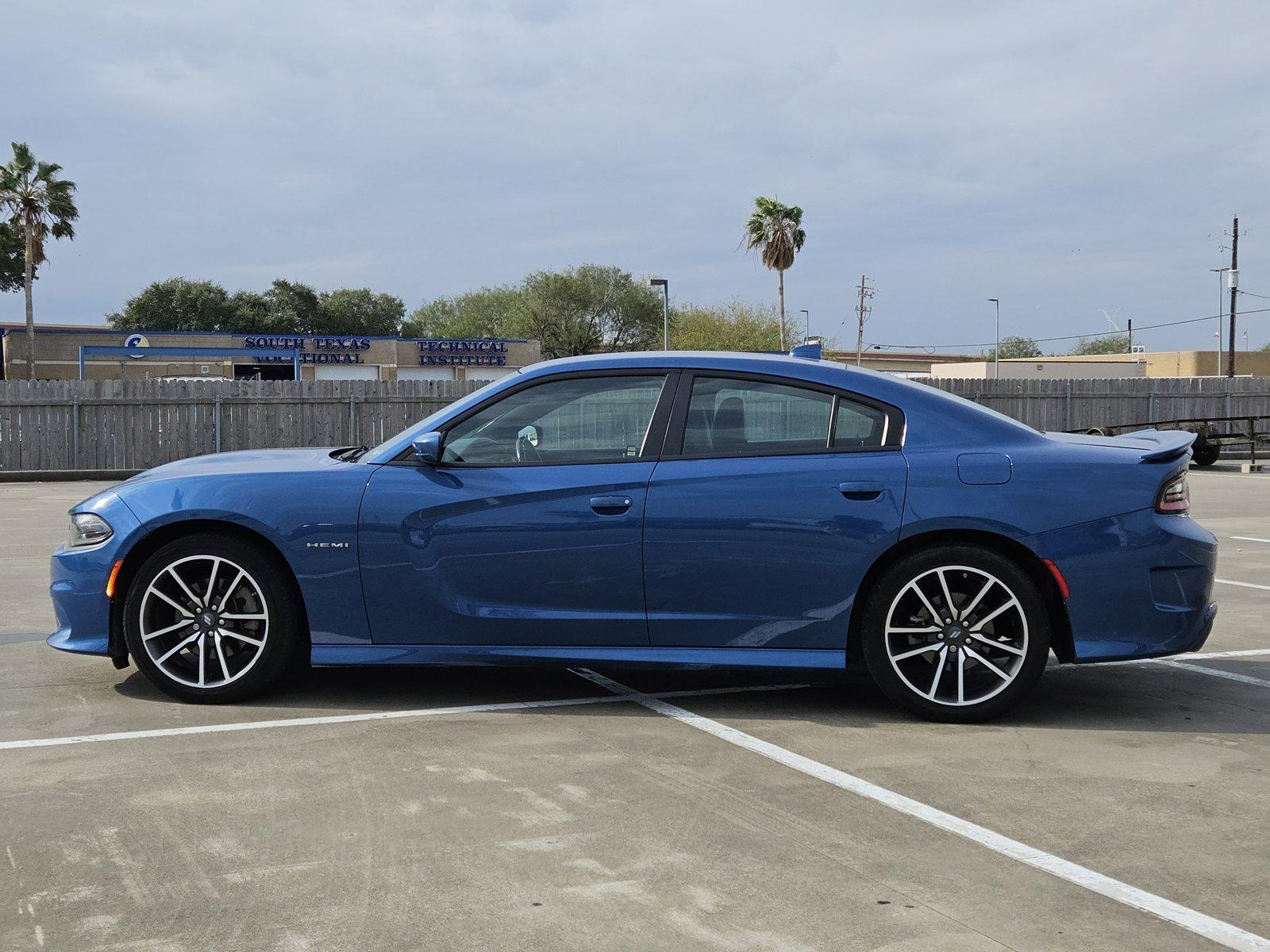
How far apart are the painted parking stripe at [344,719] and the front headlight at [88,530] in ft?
3.09

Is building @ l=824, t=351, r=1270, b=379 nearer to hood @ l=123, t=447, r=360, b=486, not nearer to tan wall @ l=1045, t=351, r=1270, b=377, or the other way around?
tan wall @ l=1045, t=351, r=1270, b=377

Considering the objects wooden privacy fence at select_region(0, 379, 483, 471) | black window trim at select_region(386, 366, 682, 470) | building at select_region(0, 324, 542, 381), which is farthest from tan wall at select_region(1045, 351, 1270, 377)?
black window trim at select_region(386, 366, 682, 470)

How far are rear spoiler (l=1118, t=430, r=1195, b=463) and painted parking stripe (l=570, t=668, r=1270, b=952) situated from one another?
1.99m

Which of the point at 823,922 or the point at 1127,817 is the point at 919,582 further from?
the point at 823,922

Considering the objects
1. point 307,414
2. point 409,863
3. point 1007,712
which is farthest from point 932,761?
point 307,414

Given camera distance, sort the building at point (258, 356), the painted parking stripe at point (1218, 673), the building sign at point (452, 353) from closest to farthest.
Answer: the painted parking stripe at point (1218, 673) < the building at point (258, 356) < the building sign at point (452, 353)

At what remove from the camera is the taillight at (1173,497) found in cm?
536

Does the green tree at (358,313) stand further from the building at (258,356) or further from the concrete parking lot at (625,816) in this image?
the concrete parking lot at (625,816)

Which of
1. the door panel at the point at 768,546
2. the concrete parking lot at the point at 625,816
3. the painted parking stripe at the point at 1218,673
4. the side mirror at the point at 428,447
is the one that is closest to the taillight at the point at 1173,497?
the concrete parking lot at the point at 625,816

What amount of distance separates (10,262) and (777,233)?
39131 millimetres

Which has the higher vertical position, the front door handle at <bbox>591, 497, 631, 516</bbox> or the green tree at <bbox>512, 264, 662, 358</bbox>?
the green tree at <bbox>512, 264, 662, 358</bbox>

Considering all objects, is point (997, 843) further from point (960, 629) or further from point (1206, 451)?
point (1206, 451)

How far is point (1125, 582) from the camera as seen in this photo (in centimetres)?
531

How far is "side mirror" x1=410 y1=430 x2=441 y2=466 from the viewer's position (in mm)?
5500
